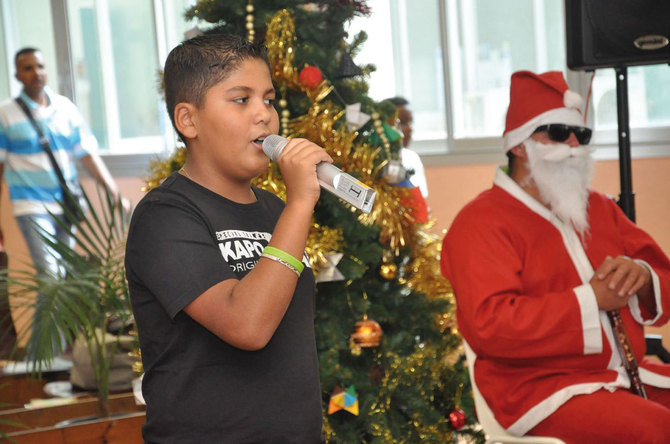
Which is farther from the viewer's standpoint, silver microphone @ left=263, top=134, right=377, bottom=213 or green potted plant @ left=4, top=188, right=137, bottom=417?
green potted plant @ left=4, top=188, right=137, bottom=417

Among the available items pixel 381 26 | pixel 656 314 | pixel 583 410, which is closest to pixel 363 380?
pixel 583 410

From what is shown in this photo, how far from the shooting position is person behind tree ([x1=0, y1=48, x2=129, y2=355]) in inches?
196

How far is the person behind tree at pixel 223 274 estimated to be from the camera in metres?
1.34

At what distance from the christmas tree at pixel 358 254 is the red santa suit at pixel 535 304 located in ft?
1.06

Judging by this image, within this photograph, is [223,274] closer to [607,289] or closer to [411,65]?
[607,289]

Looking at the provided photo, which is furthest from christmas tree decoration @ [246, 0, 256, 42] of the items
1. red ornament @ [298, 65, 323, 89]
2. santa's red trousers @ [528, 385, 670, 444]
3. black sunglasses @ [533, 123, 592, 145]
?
santa's red trousers @ [528, 385, 670, 444]

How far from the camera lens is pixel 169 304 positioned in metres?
1.35

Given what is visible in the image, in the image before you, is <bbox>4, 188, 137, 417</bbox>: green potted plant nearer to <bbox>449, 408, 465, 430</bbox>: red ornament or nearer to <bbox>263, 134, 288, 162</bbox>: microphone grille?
<bbox>449, 408, 465, 430</bbox>: red ornament

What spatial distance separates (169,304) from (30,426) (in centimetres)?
214

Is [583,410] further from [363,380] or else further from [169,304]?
[169,304]

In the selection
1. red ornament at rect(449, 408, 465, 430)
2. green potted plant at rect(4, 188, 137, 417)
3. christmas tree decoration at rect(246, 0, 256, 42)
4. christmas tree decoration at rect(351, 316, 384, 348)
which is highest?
christmas tree decoration at rect(246, 0, 256, 42)

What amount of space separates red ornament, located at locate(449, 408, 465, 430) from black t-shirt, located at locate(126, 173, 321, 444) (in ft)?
5.30

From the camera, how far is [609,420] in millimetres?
2355

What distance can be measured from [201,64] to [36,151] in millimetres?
3854
